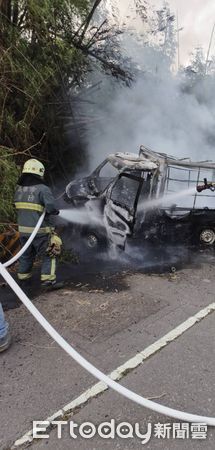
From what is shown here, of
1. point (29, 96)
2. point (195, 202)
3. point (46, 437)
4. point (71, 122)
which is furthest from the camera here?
point (71, 122)

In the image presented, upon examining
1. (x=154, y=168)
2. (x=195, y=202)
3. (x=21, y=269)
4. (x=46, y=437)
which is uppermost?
(x=154, y=168)

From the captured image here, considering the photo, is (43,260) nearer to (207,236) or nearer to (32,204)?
(32,204)

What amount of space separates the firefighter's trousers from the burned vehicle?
1.73 m

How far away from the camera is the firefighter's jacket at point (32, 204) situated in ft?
16.0

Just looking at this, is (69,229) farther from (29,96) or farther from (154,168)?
(29,96)

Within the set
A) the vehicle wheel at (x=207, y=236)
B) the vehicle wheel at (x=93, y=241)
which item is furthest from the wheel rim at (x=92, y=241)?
the vehicle wheel at (x=207, y=236)

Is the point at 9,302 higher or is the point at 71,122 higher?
the point at 71,122

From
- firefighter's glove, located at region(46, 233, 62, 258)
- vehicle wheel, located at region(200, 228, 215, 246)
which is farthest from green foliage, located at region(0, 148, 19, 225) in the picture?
vehicle wheel, located at region(200, 228, 215, 246)

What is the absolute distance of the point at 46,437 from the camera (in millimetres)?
2516

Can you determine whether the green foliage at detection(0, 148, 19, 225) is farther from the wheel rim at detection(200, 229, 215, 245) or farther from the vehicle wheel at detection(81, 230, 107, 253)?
the wheel rim at detection(200, 229, 215, 245)

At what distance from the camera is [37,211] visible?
16.2 feet

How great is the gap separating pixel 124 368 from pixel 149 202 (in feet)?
12.2

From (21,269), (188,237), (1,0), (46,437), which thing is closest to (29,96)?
(1,0)

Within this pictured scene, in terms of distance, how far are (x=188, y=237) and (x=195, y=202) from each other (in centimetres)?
75
